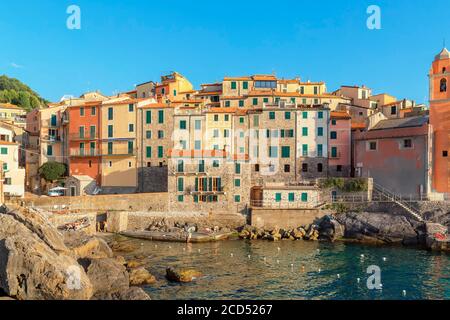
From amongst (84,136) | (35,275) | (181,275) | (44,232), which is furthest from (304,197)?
(84,136)

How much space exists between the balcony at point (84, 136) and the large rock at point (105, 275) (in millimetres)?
29925

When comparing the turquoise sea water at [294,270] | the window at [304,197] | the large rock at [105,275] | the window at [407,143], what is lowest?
the turquoise sea water at [294,270]

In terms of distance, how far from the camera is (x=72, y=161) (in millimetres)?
50750

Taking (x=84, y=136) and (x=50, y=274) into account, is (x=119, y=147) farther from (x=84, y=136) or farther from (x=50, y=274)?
(x=50, y=274)

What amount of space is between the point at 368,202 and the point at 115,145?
31.5 m

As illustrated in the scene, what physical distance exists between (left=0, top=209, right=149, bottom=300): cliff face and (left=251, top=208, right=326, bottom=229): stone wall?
20.0 m

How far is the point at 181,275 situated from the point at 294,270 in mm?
8130

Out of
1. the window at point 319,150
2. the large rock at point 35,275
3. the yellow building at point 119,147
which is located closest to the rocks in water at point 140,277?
the large rock at point 35,275

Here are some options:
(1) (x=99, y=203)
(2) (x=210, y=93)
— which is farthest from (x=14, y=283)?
(2) (x=210, y=93)

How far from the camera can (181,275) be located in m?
23.6

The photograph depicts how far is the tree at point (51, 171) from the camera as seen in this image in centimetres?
4919

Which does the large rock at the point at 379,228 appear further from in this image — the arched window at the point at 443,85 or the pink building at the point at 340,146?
the arched window at the point at 443,85
